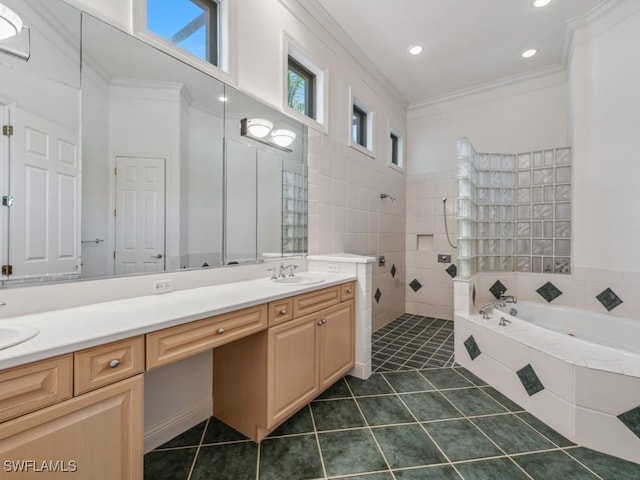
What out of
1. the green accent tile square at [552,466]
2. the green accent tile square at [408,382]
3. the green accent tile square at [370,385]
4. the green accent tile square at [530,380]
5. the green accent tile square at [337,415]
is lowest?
the green accent tile square at [552,466]

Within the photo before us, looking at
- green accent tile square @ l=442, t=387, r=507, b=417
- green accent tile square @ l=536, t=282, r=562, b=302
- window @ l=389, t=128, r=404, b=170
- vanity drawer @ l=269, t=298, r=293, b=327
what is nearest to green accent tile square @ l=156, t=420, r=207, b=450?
vanity drawer @ l=269, t=298, r=293, b=327

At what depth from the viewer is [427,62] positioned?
3.21 metres

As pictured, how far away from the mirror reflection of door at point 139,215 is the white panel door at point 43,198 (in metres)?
0.16

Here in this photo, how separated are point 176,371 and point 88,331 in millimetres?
816

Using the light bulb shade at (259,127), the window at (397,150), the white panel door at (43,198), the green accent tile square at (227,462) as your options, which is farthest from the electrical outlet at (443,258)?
the white panel door at (43,198)

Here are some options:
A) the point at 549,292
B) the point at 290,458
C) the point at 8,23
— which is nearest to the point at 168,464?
the point at 290,458

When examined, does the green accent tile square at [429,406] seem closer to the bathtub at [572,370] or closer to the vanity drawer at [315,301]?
the bathtub at [572,370]

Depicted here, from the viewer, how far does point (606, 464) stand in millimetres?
1415

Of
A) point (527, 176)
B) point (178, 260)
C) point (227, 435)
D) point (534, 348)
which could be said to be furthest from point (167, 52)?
point (527, 176)

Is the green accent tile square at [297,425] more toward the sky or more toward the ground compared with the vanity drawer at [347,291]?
more toward the ground

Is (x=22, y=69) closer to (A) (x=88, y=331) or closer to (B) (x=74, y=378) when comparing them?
(A) (x=88, y=331)

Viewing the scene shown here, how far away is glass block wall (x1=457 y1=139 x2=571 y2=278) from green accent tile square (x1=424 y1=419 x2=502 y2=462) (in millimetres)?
1434

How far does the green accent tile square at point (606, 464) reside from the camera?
4.43 feet

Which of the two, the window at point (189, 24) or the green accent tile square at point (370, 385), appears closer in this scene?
the window at point (189, 24)
